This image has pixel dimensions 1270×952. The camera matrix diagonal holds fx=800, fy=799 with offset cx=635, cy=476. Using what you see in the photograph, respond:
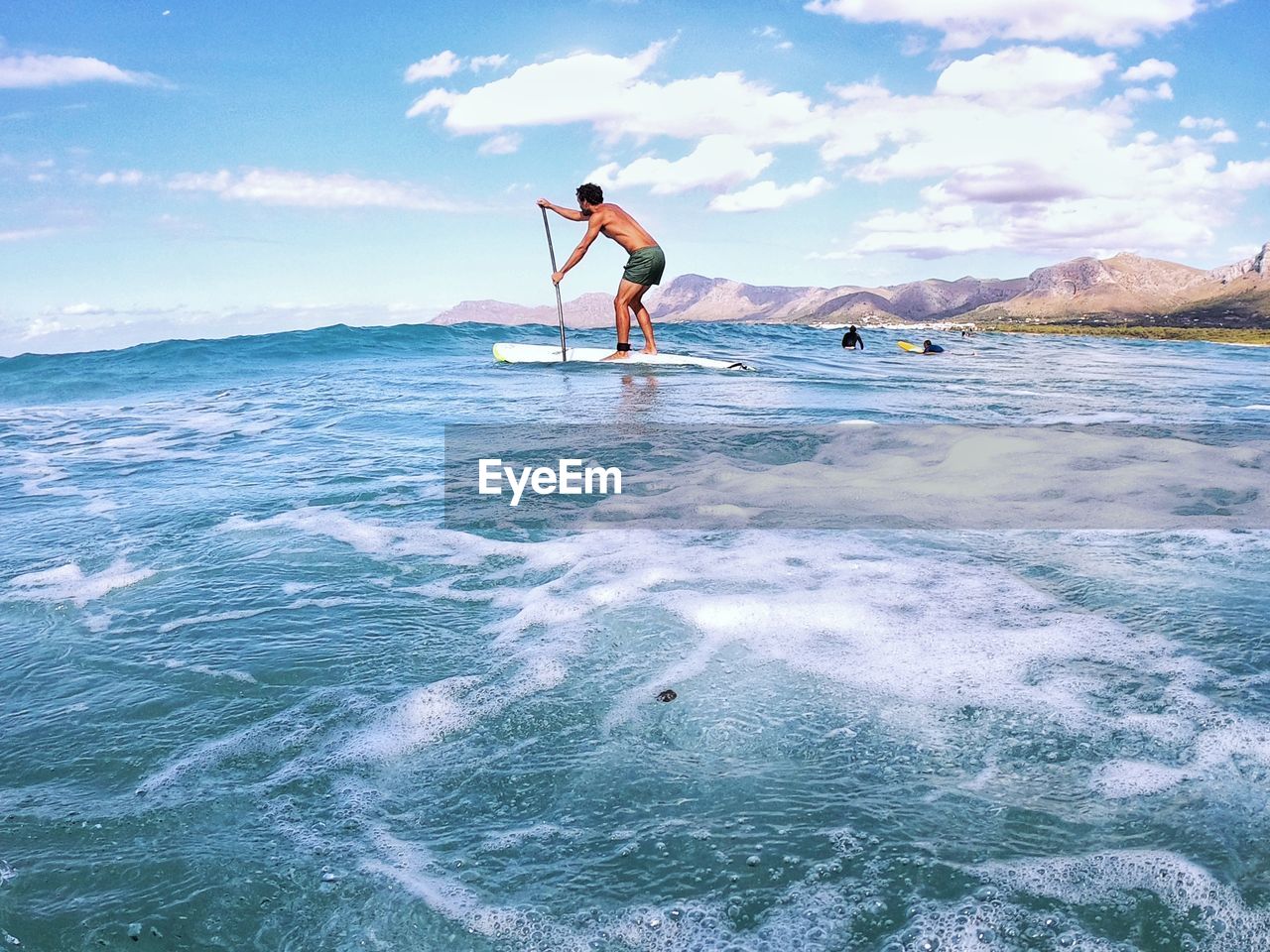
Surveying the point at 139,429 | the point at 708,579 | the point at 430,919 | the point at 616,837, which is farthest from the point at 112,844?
the point at 139,429

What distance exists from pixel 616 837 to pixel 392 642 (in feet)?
6.03

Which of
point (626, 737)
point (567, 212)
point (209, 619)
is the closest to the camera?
point (626, 737)

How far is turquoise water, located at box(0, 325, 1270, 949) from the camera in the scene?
6.92 ft

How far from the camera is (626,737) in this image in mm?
2910

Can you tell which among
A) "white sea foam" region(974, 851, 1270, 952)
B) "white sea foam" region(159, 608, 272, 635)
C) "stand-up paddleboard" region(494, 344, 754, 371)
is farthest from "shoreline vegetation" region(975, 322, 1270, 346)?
"white sea foam" region(159, 608, 272, 635)

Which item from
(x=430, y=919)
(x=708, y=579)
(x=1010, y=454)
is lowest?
(x=430, y=919)

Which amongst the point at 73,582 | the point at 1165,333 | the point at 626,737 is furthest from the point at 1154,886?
the point at 1165,333

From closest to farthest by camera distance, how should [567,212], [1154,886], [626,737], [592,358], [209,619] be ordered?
[1154,886] → [626,737] → [209,619] → [567,212] → [592,358]

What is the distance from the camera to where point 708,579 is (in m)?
4.59

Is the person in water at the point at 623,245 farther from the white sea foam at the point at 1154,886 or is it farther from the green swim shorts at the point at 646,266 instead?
the white sea foam at the point at 1154,886

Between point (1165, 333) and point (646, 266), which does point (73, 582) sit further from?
point (1165, 333)

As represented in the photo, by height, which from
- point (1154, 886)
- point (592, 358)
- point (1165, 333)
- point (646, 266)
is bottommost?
point (1154, 886)

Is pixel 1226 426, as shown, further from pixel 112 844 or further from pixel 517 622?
pixel 112 844

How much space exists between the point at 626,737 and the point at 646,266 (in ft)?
48.7
